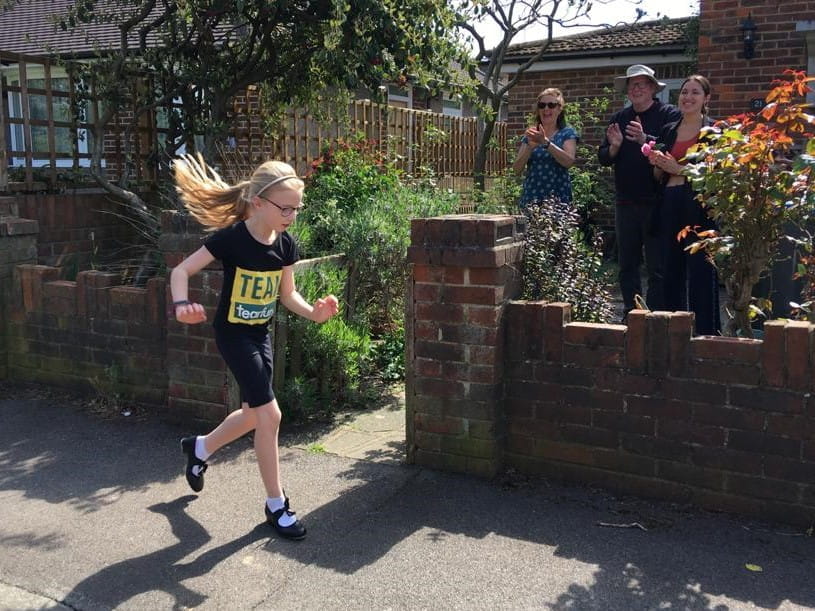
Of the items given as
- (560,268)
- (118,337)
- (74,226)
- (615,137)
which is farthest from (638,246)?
(74,226)

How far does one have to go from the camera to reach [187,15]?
700cm

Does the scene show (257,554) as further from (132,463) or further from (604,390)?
(604,390)

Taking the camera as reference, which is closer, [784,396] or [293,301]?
[784,396]

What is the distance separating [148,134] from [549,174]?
4.31 metres

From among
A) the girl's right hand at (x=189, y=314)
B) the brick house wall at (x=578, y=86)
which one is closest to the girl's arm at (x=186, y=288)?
the girl's right hand at (x=189, y=314)

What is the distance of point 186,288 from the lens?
3457mm

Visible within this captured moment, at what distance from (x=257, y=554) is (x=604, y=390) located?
1701 mm

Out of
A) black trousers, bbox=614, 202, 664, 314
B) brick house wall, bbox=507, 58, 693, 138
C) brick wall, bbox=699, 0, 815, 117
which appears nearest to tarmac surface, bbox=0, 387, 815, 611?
black trousers, bbox=614, 202, 664, 314

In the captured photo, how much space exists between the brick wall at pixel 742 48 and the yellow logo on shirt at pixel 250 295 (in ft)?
24.3

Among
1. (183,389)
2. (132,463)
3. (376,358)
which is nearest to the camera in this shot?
(132,463)

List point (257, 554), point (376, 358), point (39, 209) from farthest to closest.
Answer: point (39, 209), point (376, 358), point (257, 554)

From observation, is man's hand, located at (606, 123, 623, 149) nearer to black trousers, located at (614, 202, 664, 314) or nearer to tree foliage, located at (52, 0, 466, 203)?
black trousers, located at (614, 202, 664, 314)

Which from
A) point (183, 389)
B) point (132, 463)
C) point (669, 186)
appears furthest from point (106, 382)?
point (669, 186)

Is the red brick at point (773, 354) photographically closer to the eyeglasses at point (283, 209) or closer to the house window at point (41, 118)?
the eyeglasses at point (283, 209)
